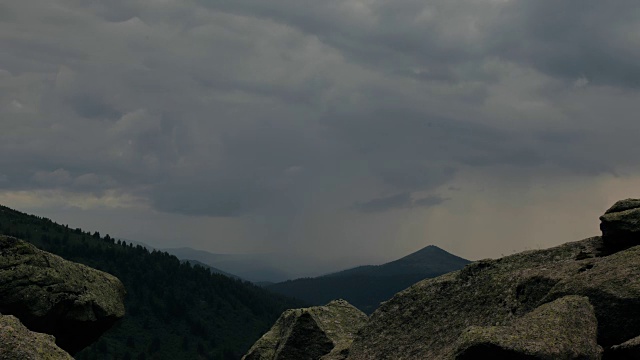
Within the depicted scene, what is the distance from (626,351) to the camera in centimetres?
1712

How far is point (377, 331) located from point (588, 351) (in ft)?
33.7

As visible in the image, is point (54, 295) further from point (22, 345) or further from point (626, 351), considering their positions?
point (626, 351)

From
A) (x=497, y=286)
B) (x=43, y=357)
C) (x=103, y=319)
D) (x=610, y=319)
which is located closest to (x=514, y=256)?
(x=497, y=286)

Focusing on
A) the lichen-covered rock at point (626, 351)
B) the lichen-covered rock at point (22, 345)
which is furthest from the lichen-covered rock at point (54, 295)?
the lichen-covered rock at point (626, 351)

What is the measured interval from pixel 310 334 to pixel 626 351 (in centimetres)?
2102

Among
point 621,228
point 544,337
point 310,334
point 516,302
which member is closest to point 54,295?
point 310,334

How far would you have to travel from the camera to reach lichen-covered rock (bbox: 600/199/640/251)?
851 inches

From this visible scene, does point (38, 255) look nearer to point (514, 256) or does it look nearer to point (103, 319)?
point (103, 319)

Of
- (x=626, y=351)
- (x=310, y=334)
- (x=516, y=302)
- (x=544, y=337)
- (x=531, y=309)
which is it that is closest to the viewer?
(x=544, y=337)

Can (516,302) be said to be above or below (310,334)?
above

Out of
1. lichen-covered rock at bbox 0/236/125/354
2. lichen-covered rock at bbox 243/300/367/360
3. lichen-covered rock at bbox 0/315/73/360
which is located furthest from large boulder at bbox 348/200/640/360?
lichen-covered rock at bbox 0/236/125/354

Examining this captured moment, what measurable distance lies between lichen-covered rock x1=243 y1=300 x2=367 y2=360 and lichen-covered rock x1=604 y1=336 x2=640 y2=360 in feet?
56.1

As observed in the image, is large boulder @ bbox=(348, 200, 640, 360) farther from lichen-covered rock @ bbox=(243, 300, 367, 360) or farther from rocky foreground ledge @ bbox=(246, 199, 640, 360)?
lichen-covered rock @ bbox=(243, 300, 367, 360)

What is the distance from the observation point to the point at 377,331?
1006 inches
